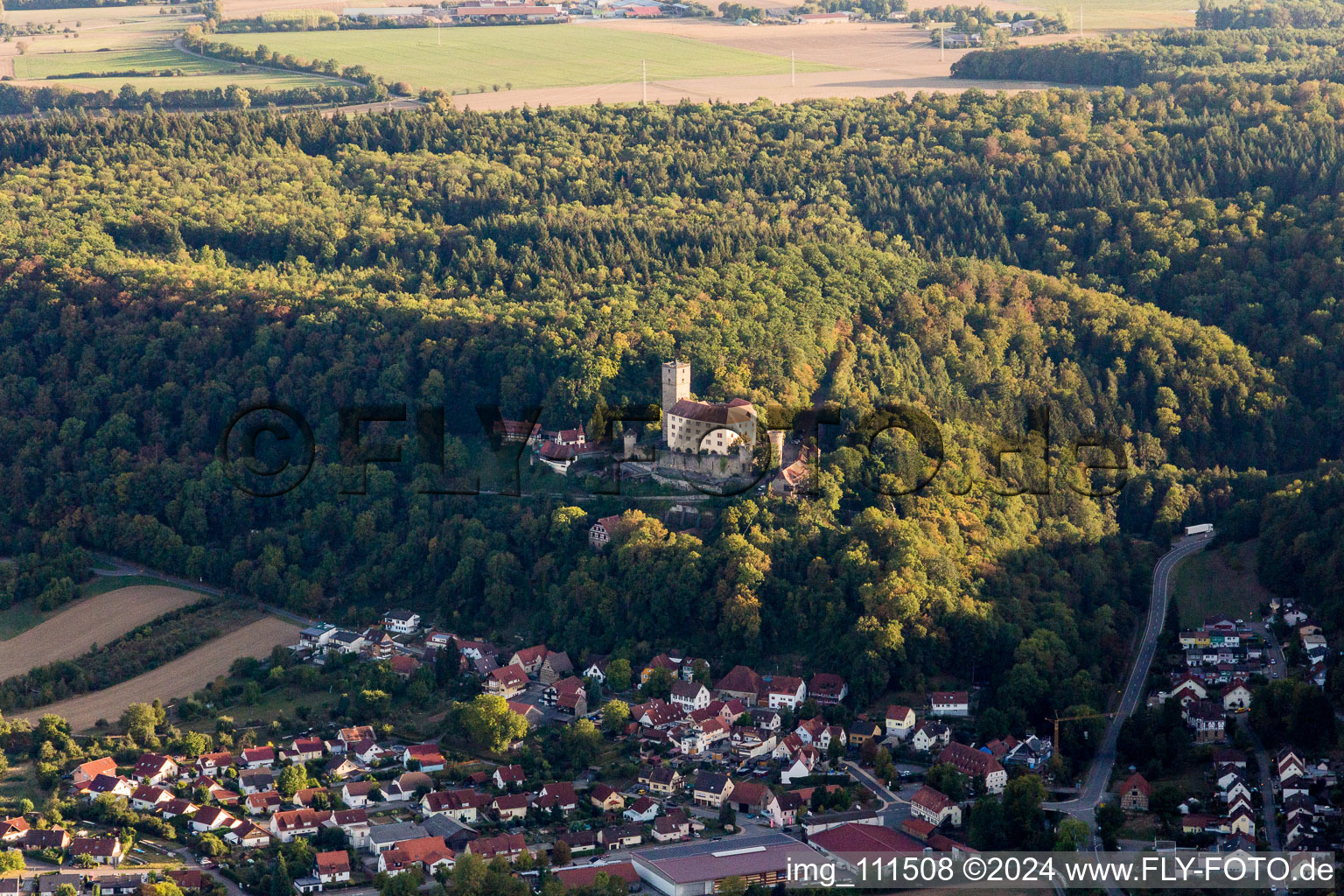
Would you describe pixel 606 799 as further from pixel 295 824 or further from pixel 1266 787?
pixel 1266 787

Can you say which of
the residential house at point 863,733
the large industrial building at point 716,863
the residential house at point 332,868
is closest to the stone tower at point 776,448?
the residential house at point 863,733

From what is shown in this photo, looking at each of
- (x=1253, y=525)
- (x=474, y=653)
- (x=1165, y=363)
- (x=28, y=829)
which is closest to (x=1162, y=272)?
(x=1165, y=363)

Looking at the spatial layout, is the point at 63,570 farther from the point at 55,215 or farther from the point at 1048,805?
the point at 1048,805

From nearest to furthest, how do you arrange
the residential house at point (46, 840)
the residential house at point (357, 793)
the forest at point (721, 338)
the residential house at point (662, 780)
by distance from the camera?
1. the residential house at point (46, 840)
2. the residential house at point (357, 793)
3. the residential house at point (662, 780)
4. the forest at point (721, 338)

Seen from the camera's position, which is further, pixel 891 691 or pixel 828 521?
pixel 828 521

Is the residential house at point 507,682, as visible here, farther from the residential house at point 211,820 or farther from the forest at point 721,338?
the residential house at point 211,820

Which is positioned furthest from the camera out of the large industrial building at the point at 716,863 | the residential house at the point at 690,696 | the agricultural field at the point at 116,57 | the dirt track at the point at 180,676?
the agricultural field at the point at 116,57

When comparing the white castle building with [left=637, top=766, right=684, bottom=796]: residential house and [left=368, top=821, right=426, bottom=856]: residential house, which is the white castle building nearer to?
[left=637, top=766, right=684, bottom=796]: residential house
